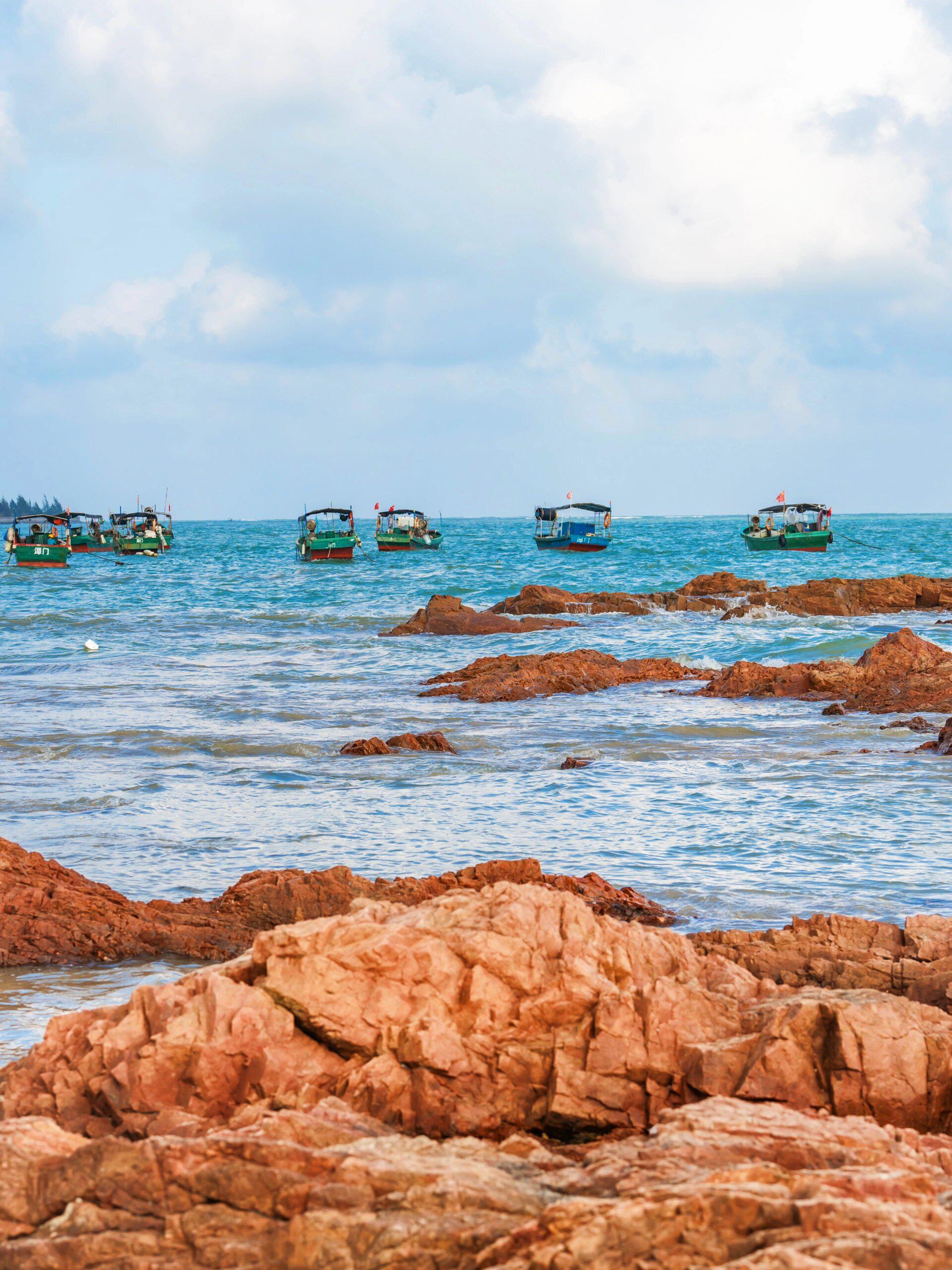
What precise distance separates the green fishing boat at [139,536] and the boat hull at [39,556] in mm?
8323

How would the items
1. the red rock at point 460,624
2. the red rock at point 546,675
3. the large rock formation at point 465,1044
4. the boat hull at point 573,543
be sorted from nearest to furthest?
the large rock formation at point 465,1044
the red rock at point 546,675
the red rock at point 460,624
the boat hull at point 573,543

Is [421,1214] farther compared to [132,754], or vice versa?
[132,754]

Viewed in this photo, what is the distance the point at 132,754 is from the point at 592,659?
9.02m

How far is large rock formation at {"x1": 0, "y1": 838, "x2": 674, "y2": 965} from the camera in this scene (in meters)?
5.94

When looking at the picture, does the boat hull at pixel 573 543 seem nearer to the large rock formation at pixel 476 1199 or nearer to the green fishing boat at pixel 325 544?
the green fishing boat at pixel 325 544

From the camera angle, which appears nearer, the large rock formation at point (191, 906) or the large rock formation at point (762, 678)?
the large rock formation at point (191, 906)

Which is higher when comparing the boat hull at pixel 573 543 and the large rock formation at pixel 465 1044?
the boat hull at pixel 573 543

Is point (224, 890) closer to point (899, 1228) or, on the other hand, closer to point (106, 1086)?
point (106, 1086)

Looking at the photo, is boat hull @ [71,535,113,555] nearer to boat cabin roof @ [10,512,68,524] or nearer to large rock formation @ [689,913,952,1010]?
boat cabin roof @ [10,512,68,524]

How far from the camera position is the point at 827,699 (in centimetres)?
1568

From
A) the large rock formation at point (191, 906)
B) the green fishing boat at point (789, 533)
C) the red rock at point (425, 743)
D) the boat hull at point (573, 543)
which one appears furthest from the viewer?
the boat hull at point (573, 543)

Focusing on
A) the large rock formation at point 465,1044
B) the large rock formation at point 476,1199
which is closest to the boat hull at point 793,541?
the large rock formation at point 465,1044

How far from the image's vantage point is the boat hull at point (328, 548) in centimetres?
6125

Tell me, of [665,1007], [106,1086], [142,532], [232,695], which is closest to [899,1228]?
[665,1007]
